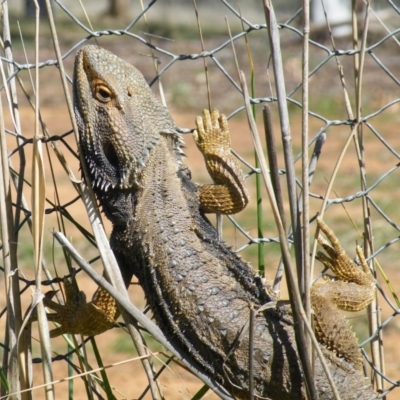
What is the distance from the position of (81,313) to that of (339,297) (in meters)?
0.92

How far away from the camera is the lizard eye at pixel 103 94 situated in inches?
104

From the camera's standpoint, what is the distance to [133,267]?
2633 millimetres

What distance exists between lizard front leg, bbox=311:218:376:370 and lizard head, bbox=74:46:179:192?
0.74 meters

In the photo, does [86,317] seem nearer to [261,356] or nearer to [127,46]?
[261,356]

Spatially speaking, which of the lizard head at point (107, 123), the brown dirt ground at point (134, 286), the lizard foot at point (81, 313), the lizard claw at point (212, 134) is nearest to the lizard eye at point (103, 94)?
the lizard head at point (107, 123)

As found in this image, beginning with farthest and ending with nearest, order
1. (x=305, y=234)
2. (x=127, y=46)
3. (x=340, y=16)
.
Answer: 1. (x=340, y=16)
2. (x=127, y=46)
3. (x=305, y=234)

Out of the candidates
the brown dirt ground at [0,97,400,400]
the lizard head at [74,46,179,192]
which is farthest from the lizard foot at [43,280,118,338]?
the lizard head at [74,46,179,192]

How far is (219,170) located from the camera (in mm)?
2709

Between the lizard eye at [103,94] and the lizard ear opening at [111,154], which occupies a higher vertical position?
the lizard eye at [103,94]

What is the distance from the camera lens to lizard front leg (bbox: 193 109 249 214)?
8.79ft

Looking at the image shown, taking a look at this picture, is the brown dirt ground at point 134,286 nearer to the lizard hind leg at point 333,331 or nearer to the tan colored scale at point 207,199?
the tan colored scale at point 207,199

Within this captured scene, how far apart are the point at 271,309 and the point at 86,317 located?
2.10 feet

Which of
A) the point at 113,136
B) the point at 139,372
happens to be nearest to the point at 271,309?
the point at 113,136

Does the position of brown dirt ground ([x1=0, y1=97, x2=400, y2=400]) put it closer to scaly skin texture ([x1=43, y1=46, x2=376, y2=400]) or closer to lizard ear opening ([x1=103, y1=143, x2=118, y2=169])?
scaly skin texture ([x1=43, y1=46, x2=376, y2=400])
